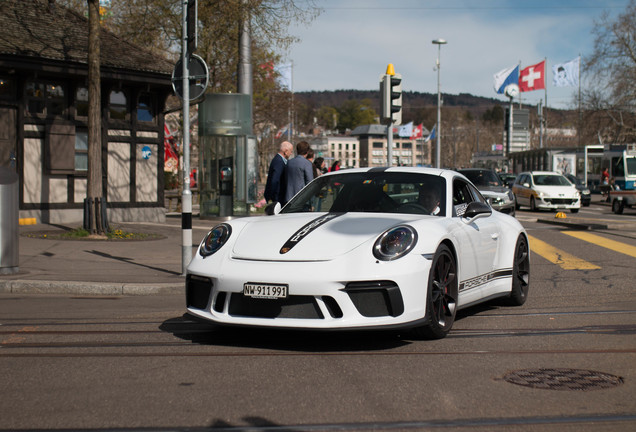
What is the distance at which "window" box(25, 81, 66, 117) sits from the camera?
1877 centimetres

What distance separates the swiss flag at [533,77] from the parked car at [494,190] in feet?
162

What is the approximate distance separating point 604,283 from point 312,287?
5213 millimetres

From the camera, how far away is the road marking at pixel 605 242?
1298cm

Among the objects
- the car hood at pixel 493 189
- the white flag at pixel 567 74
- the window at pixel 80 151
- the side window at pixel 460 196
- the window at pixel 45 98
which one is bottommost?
the side window at pixel 460 196

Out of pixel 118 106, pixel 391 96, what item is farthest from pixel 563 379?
pixel 118 106

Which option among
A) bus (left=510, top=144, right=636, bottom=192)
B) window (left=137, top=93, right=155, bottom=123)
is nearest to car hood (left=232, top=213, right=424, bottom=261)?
window (left=137, top=93, right=155, bottom=123)

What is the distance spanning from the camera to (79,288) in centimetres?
930

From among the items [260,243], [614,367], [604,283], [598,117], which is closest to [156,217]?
[604,283]

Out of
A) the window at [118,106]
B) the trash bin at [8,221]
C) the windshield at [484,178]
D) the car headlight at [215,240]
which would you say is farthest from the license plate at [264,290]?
the windshield at [484,178]

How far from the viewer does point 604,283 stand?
30.8 feet

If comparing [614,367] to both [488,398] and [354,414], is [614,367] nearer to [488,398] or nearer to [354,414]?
[488,398]

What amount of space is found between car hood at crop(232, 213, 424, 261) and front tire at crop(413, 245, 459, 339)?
1.38ft

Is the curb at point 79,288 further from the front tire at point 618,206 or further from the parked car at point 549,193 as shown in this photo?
the parked car at point 549,193

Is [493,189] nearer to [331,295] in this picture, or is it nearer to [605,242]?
[605,242]
